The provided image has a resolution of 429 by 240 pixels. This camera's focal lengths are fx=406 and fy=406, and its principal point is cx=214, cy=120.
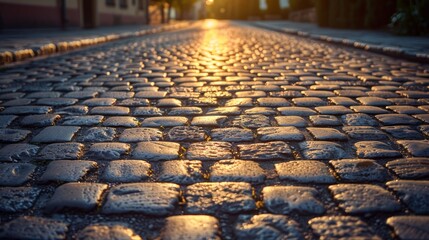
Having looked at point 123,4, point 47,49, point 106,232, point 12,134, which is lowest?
point 106,232

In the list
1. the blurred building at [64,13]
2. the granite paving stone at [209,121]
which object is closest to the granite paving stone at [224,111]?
the granite paving stone at [209,121]

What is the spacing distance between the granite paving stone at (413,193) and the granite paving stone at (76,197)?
3.98ft

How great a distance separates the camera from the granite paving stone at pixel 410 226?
1.35 meters

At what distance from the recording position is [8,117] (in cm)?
291

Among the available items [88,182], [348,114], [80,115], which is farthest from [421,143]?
[80,115]

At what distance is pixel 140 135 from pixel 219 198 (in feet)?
3.23

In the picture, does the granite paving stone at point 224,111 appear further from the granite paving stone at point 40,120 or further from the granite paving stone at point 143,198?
the granite paving stone at point 143,198

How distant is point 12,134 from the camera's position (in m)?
2.50

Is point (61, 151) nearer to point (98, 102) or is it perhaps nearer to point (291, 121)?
point (98, 102)

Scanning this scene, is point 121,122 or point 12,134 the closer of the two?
point 12,134

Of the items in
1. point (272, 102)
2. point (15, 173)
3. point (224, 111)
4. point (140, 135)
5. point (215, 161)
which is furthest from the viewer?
point (272, 102)

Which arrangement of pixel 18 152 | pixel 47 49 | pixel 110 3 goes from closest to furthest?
1. pixel 18 152
2. pixel 47 49
3. pixel 110 3

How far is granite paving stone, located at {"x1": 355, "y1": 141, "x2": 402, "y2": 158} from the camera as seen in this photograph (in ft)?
6.93

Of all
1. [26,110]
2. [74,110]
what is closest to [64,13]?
[26,110]
